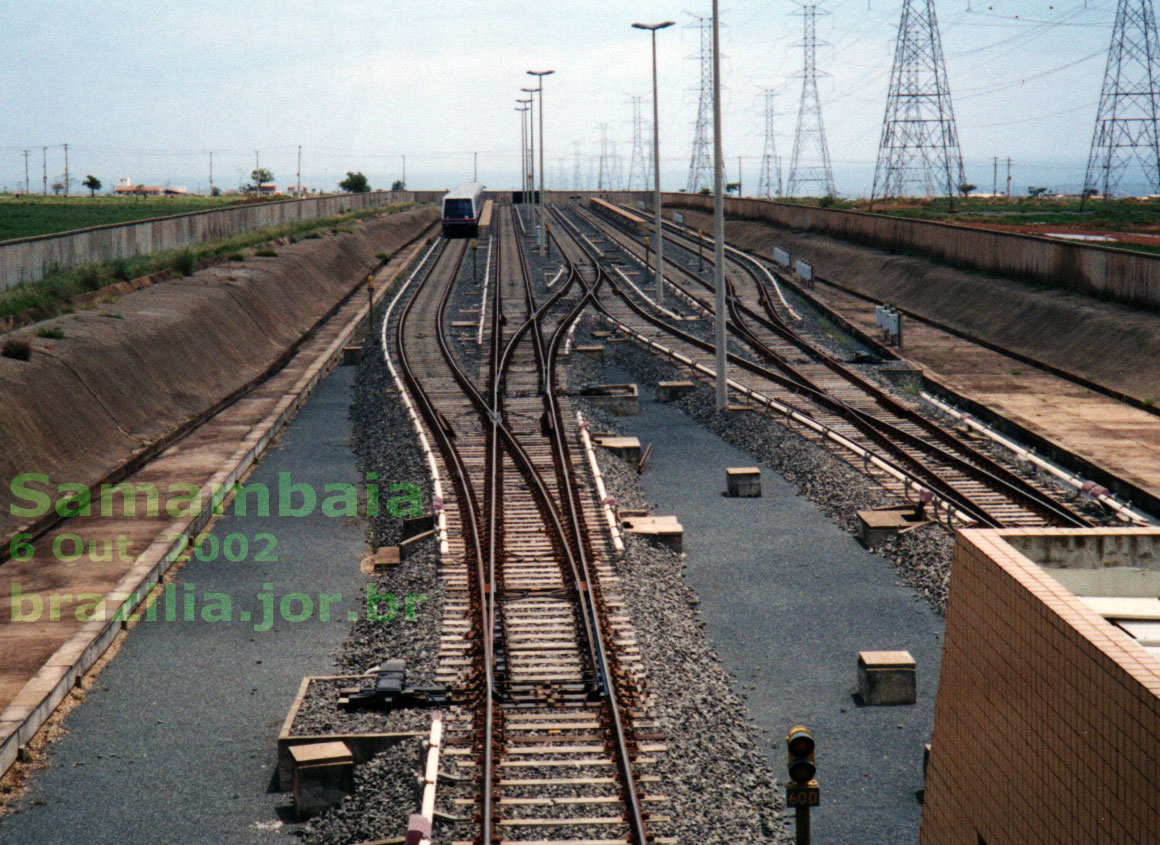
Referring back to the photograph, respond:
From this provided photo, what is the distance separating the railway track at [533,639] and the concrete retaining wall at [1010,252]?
1758cm

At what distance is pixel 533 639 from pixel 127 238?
32317mm

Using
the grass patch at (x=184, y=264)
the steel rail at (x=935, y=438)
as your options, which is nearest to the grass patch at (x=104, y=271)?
the grass patch at (x=184, y=264)

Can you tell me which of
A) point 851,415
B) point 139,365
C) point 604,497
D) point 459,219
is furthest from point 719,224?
point 459,219

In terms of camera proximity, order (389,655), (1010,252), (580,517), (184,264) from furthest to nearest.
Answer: (184,264)
(1010,252)
(580,517)
(389,655)

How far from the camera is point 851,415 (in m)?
27.7

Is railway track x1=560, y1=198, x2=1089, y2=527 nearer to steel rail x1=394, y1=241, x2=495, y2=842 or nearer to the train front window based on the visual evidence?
steel rail x1=394, y1=241, x2=495, y2=842

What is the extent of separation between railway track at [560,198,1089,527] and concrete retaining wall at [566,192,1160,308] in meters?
7.48

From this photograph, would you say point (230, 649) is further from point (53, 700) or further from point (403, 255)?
point (403, 255)

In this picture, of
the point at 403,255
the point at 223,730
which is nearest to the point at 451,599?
the point at 223,730

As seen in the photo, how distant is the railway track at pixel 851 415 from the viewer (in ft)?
68.1

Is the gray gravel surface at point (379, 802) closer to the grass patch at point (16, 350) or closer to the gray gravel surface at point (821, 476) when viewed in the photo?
the gray gravel surface at point (821, 476)

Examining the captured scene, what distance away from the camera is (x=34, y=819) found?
438 inches

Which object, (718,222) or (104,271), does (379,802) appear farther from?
(104,271)

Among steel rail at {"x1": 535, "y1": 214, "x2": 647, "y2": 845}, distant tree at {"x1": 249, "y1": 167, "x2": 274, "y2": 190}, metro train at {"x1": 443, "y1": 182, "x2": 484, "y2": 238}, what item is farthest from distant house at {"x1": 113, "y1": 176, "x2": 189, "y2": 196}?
steel rail at {"x1": 535, "y1": 214, "x2": 647, "y2": 845}
